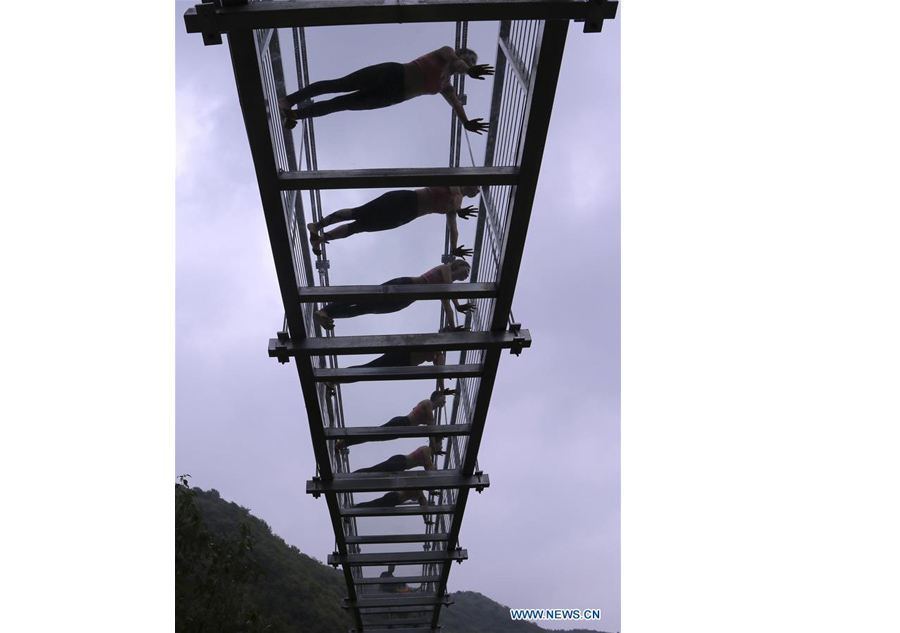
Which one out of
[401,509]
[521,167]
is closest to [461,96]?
[521,167]

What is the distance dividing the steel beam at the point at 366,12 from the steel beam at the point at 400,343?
3108mm

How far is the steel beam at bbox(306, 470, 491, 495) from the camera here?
9773 millimetres

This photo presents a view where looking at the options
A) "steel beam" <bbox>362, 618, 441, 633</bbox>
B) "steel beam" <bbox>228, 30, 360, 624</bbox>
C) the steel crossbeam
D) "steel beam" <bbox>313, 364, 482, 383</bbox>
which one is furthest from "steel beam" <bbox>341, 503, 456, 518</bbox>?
"steel beam" <bbox>362, 618, 441, 633</bbox>

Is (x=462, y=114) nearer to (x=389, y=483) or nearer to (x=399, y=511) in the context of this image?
(x=389, y=483)

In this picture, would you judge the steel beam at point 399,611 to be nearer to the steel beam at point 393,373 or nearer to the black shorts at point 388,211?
the steel beam at point 393,373

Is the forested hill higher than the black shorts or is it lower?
lower

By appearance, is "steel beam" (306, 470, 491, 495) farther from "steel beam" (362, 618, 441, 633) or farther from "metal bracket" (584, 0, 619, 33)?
"steel beam" (362, 618, 441, 633)

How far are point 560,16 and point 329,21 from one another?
1.12m

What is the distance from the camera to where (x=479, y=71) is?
532cm

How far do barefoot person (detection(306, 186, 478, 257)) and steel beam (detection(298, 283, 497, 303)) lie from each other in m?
0.41

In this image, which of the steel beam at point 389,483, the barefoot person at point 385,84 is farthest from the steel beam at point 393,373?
the barefoot person at point 385,84

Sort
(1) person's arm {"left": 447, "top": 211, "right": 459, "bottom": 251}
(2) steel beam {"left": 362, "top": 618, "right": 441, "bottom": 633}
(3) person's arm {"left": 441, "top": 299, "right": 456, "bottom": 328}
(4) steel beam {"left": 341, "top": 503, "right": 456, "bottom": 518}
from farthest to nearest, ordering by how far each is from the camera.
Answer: (2) steel beam {"left": 362, "top": 618, "right": 441, "bottom": 633}, (4) steel beam {"left": 341, "top": 503, "right": 456, "bottom": 518}, (3) person's arm {"left": 441, "top": 299, "right": 456, "bottom": 328}, (1) person's arm {"left": 447, "top": 211, "right": 459, "bottom": 251}

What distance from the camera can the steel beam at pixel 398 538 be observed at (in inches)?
470

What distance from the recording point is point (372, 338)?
7203mm
